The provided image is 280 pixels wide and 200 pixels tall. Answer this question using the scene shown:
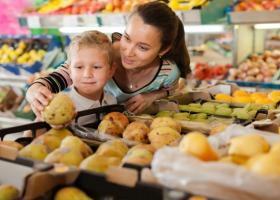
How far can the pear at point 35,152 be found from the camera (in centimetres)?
141

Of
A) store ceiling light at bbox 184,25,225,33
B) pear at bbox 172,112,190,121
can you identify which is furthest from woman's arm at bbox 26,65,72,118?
store ceiling light at bbox 184,25,225,33

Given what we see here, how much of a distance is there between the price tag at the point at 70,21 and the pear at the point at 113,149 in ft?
11.6

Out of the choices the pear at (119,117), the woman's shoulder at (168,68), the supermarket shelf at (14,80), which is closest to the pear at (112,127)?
the pear at (119,117)

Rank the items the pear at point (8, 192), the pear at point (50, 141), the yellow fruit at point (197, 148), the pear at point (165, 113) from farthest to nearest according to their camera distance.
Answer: the pear at point (165, 113)
the pear at point (50, 141)
the pear at point (8, 192)
the yellow fruit at point (197, 148)

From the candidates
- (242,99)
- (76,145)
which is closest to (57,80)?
(76,145)

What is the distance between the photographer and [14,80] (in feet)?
17.3

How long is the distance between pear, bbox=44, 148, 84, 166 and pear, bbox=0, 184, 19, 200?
133 mm

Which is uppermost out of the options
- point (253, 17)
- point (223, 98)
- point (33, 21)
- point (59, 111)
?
point (33, 21)

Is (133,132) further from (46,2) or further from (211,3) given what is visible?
(46,2)

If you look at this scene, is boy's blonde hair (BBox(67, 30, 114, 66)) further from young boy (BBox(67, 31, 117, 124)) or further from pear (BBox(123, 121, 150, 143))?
pear (BBox(123, 121, 150, 143))

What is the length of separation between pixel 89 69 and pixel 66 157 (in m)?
0.86

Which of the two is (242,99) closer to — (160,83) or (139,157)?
(160,83)

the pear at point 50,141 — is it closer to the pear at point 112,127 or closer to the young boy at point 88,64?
the pear at point 112,127

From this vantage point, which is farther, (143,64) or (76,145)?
(143,64)
